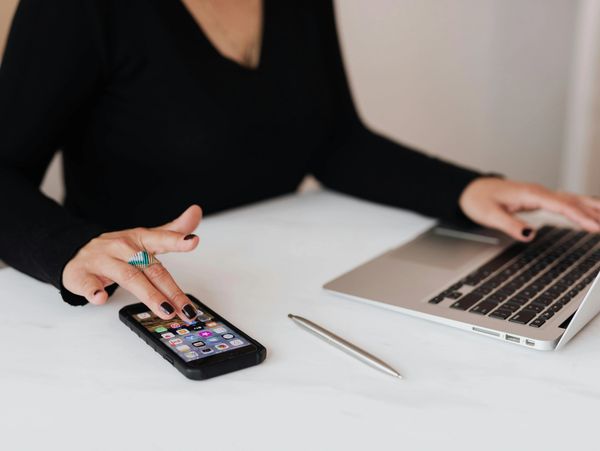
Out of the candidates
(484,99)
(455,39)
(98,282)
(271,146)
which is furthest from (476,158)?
(98,282)

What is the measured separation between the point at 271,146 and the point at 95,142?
28 centimetres

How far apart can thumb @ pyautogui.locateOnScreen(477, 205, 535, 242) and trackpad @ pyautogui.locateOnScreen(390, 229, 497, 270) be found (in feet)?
0.13

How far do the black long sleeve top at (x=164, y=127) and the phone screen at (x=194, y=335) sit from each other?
0.11 metres

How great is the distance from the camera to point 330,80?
1.35 m

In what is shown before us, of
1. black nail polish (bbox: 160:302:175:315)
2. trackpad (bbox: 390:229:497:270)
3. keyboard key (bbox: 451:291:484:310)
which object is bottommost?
black nail polish (bbox: 160:302:175:315)

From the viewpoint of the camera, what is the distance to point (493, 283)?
0.86 meters

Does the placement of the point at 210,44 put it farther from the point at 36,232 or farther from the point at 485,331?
the point at 485,331

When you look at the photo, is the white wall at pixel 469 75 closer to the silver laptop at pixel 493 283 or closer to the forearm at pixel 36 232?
the silver laptop at pixel 493 283

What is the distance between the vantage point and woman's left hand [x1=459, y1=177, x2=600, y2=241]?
1.04 meters

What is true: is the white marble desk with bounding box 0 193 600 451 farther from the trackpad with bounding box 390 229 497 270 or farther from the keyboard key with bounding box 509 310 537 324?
the trackpad with bounding box 390 229 497 270

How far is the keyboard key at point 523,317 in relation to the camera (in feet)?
2.47

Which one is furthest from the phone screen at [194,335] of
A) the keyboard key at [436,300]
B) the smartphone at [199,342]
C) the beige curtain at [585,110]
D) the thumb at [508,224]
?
the beige curtain at [585,110]

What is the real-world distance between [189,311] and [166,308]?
0.08ft

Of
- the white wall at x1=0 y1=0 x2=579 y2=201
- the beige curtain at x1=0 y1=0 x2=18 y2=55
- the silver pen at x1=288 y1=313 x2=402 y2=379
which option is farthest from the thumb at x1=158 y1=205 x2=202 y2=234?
the white wall at x1=0 y1=0 x2=579 y2=201
